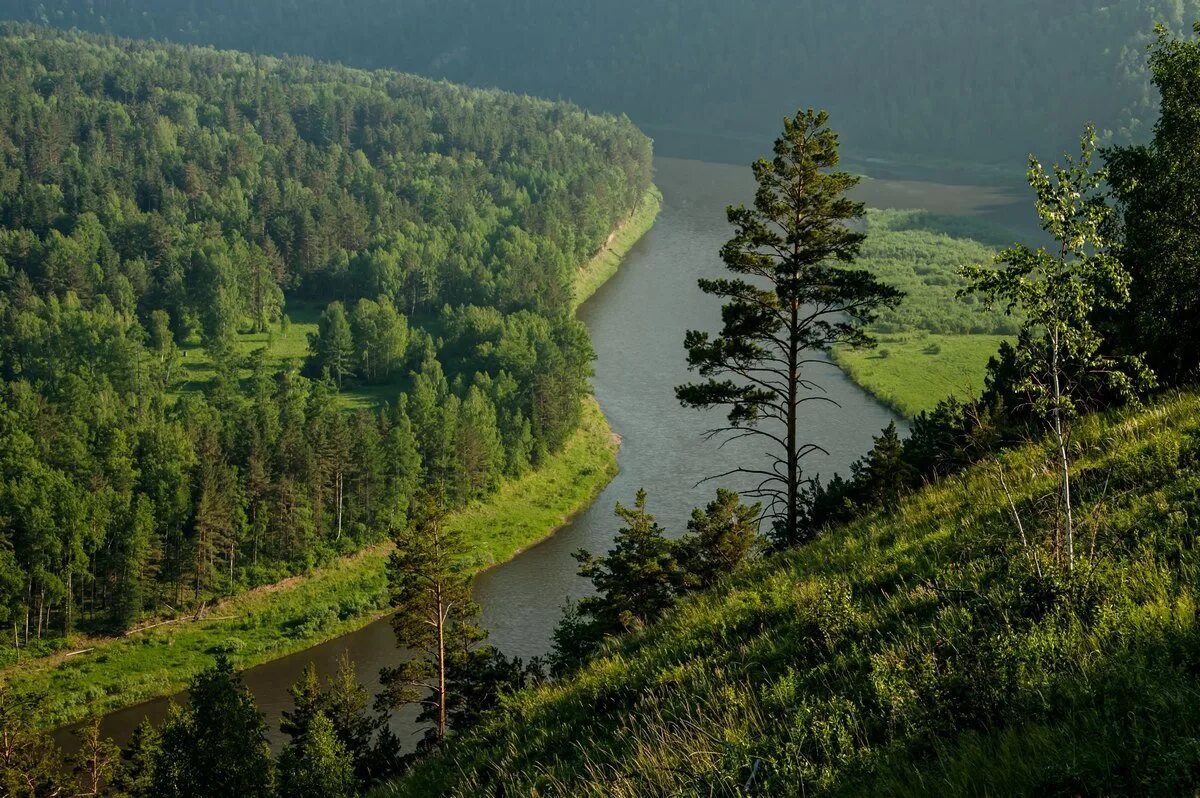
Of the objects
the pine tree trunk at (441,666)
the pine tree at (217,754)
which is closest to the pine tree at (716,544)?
the pine tree trunk at (441,666)

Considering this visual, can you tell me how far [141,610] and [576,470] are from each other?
32262 mm

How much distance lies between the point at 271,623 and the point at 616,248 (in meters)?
95.5

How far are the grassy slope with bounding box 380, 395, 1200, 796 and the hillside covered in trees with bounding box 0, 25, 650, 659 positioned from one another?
24646mm

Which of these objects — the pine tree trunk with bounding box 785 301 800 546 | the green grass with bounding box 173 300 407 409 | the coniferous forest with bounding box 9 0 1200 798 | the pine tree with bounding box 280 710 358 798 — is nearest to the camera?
the coniferous forest with bounding box 9 0 1200 798

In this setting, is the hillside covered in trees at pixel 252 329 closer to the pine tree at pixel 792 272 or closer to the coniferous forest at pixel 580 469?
the coniferous forest at pixel 580 469

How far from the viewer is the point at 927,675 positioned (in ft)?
32.5

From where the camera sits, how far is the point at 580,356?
9156cm

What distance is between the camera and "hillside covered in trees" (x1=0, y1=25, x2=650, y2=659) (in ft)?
209

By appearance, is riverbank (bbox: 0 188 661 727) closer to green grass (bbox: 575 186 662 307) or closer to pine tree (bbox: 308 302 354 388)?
pine tree (bbox: 308 302 354 388)

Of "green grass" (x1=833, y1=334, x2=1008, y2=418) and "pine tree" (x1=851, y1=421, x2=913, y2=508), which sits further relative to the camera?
"green grass" (x1=833, y1=334, x2=1008, y2=418)

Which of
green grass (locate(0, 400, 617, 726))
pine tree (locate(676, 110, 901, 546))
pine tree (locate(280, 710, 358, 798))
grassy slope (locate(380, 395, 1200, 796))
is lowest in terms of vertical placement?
grassy slope (locate(380, 395, 1200, 796))

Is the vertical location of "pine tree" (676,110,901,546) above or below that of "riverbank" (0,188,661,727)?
below

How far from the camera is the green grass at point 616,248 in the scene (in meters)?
132

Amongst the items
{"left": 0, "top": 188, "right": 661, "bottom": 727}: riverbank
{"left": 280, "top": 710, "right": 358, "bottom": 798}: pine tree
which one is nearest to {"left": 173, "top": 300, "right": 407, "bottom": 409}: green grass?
{"left": 0, "top": 188, "right": 661, "bottom": 727}: riverbank
